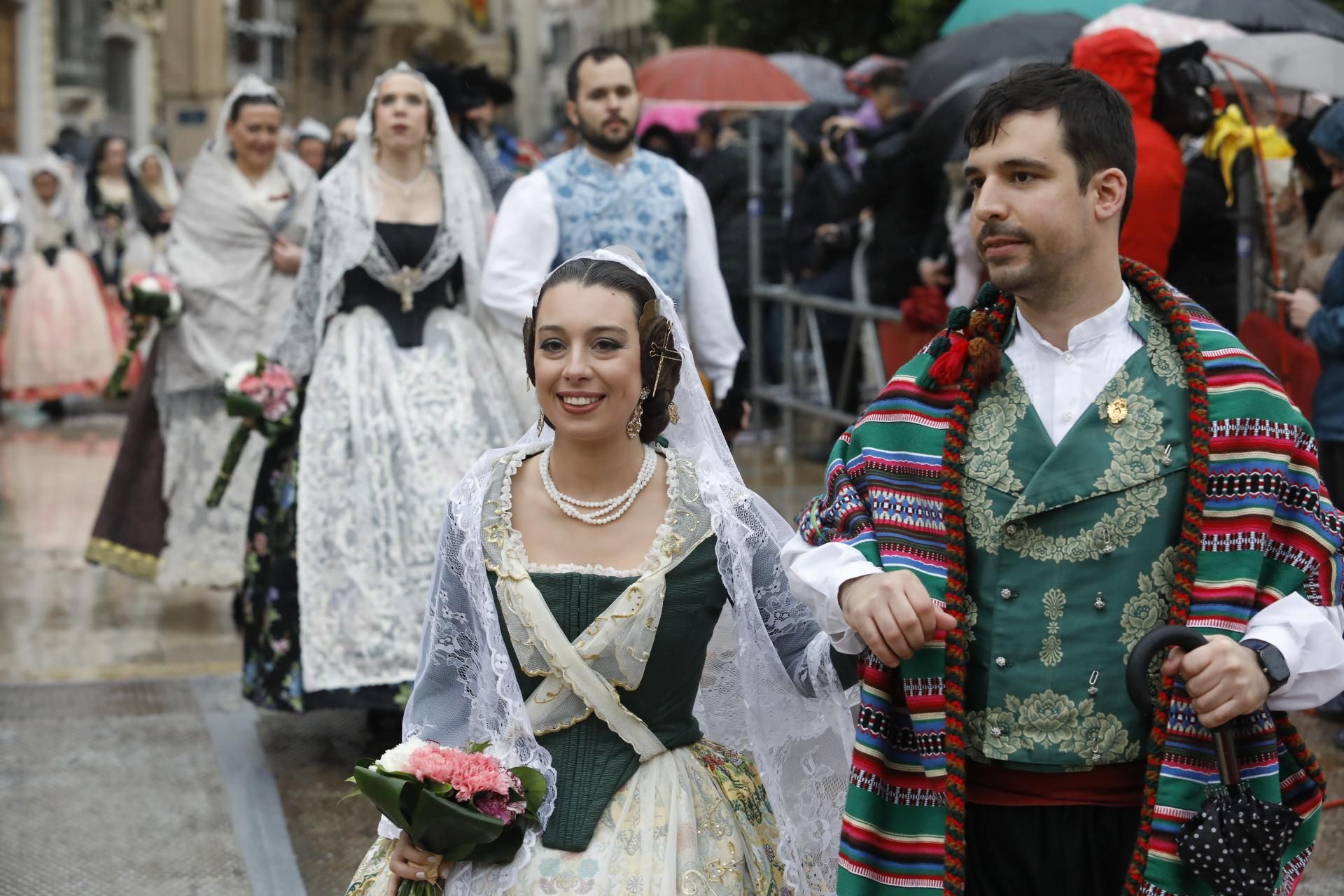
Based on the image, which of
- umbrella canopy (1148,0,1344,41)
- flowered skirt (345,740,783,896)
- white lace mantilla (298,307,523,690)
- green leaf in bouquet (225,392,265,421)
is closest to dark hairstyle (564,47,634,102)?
white lace mantilla (298,307,523,690)

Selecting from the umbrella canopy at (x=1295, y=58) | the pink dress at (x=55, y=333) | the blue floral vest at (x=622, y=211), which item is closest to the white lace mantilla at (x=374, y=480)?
the blue floral vest at (x=622, y=211)

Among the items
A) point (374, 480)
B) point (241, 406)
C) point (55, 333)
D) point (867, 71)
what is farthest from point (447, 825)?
point (55, 333)

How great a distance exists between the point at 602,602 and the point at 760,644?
0.30 m

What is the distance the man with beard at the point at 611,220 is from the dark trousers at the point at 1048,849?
3.11 metres

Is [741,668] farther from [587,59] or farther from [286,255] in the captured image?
[286,255]

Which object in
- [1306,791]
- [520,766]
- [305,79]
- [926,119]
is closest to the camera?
[1306,791]

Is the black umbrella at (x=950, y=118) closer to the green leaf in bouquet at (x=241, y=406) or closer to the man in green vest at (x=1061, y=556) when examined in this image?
the green leaf in bouquet at (x=241, y=406)

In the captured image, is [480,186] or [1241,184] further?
[1241,184]

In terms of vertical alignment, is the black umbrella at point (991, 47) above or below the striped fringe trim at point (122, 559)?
above

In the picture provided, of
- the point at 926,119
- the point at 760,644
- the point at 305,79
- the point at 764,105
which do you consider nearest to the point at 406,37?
the point at 305,79

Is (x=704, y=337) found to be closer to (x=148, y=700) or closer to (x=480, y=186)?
(x=480, y=186)

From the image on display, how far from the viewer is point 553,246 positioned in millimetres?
5734

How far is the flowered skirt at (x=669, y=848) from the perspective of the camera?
2889mm

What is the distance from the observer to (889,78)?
418 inches
